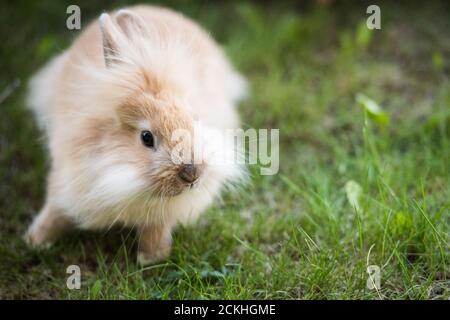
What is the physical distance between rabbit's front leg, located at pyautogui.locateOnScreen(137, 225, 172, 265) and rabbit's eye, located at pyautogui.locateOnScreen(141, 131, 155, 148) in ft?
1.55

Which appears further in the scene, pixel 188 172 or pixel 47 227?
pixel 47 227

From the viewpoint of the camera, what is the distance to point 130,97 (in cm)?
253

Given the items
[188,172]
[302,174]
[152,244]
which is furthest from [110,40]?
[302,174]

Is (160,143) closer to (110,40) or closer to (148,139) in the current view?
(148,139)

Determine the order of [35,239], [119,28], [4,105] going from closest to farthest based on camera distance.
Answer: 1. [119,28]
2. [35,239]
3. [4,105]

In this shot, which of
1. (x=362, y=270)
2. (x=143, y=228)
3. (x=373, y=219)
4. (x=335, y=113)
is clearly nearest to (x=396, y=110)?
(x=335, y=113)

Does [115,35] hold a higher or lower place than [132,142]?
higher

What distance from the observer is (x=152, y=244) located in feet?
9.07

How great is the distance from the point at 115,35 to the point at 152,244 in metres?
1.00

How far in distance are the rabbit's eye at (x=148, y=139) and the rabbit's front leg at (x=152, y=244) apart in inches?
18.6

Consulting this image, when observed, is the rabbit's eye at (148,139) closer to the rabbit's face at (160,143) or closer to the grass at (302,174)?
the rabbit's face at (160,143)

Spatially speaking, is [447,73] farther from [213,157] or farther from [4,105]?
[4,105]

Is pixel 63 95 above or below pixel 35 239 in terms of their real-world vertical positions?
above

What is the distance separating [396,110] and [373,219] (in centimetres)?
133
